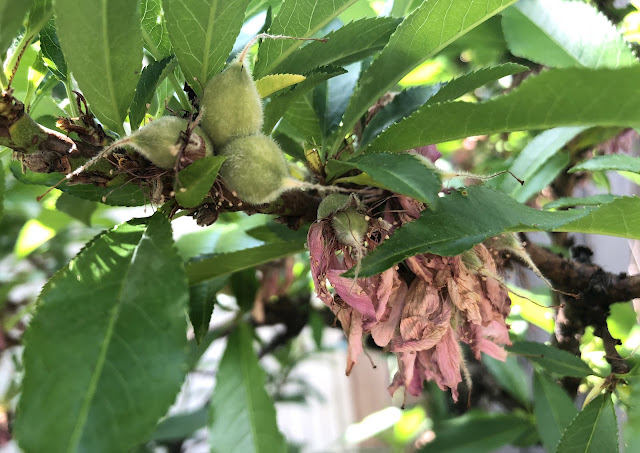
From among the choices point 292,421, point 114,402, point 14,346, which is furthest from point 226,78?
point 292,421

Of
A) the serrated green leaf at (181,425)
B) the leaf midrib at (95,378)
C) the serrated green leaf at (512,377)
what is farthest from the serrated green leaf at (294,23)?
the serrated green leaf at (181,425)

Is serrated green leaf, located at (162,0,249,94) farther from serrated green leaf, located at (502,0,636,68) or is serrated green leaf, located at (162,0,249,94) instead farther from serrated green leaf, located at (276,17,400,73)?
serrated green leaf, located at (502,0,636,68)

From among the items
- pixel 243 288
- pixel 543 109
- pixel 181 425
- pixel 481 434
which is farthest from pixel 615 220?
pixel 181 425

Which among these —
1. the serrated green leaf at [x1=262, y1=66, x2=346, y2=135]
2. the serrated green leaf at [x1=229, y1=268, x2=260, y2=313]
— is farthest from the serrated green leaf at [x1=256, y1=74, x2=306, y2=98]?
the serrated green leaf at [x1=229, y1=268, x2=260, y2=313]

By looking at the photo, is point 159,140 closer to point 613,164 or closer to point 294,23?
point 294,23

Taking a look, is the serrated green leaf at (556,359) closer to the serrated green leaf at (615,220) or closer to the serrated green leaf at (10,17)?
the serrated green leaf at (615,220)
